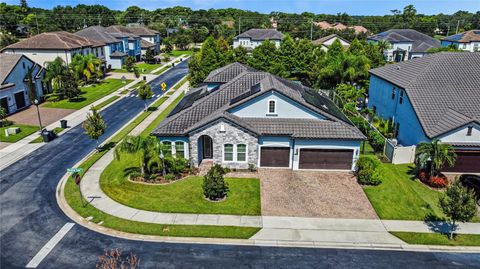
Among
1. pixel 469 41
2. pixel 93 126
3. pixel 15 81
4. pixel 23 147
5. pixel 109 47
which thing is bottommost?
pixel 23 147

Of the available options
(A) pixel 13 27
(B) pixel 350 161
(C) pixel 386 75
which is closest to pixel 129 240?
(B) pixel 350 161

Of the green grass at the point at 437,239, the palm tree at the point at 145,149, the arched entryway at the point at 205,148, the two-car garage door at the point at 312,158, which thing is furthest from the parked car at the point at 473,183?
the palm tree at the point at 145,149

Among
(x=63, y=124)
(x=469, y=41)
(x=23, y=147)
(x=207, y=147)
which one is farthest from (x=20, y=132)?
(x=469, y=41)

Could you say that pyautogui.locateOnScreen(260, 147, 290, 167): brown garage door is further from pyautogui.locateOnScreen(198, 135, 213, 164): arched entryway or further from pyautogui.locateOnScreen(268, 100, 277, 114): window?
pyautogui.locateOnScreen(198, 135, 213, 164): arched entryway

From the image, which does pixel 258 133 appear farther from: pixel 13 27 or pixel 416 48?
pixel 13 27

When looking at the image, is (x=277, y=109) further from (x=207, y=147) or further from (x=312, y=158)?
(x=207, y=147)

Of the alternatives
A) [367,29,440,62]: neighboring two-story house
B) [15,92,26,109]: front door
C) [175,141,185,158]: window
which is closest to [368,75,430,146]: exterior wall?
[175,141,185,158]: window

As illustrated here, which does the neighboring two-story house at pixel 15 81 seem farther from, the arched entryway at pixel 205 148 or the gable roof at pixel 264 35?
the gable roof at pixel 264 35
